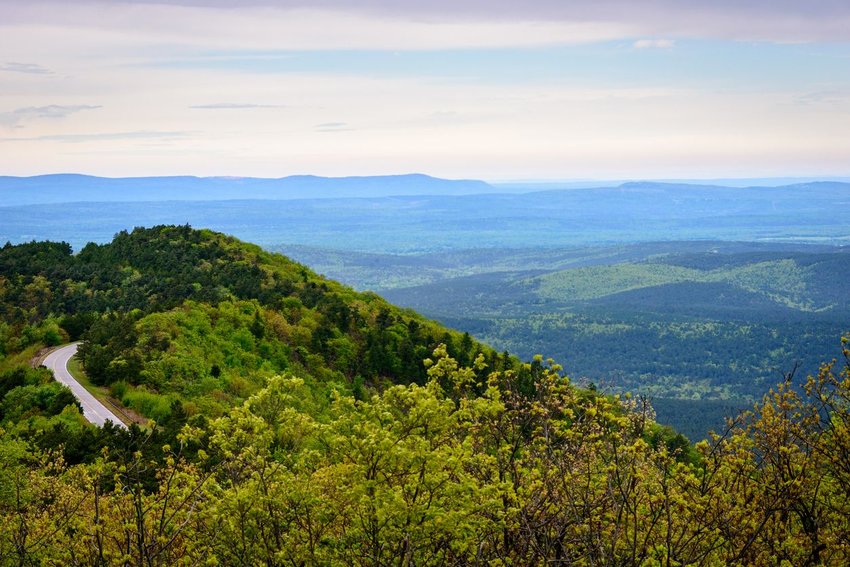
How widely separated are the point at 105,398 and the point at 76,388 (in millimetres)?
1458

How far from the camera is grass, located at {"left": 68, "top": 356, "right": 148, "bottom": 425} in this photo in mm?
35094

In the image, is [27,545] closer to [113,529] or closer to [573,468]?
[113,529]

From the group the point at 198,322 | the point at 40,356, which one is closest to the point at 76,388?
the point at 40,356

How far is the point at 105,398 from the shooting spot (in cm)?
3731

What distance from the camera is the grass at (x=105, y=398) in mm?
35094

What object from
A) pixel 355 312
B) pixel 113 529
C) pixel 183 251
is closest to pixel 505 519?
pixel 113 529

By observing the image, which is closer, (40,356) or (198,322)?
(40,356)

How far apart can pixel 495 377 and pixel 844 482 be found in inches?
270

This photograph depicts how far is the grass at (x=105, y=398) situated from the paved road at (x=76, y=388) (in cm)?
21

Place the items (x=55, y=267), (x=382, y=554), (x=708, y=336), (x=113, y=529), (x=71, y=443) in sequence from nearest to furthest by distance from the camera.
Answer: (x=382, y=554), (x=113, y=529), (x=71, y=443), (x=55, y=267), (x=708, y=336)

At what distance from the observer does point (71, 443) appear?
27.0 m

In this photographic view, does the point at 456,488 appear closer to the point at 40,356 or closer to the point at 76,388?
the point at 76,388

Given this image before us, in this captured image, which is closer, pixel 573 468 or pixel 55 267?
pixel 573 468

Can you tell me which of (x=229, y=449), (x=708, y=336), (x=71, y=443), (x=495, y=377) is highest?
(x=495, y=377)
